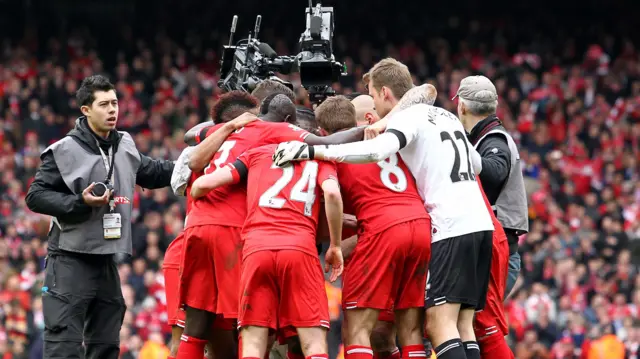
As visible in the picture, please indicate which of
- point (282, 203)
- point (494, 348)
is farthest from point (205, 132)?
point (494, 348)

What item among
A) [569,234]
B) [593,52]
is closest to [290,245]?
[569,234]

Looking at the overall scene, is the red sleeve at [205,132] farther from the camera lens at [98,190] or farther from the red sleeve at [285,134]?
the camera lens at [98,190]

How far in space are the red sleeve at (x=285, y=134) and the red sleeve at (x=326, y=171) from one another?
0.94ft

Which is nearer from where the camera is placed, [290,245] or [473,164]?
[290,245]

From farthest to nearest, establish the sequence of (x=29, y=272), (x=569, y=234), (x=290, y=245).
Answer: (x=569, y=234), (x=29, y=272), (x=290, y=245)

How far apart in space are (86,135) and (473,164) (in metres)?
2.88

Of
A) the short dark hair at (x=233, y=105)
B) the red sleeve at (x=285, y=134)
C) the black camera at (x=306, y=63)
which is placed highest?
the black camera at (x=306, y=63)

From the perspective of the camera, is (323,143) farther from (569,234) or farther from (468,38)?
(468,38)

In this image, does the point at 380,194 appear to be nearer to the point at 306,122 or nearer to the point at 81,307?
the point at 306,122

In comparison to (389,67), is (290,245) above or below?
below

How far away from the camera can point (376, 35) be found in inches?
974

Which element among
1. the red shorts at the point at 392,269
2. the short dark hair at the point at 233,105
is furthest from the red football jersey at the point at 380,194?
the short dark hair at the point at 233,105

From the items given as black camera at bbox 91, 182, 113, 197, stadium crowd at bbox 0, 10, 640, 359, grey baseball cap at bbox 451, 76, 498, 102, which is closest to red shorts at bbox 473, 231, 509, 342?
grey baseball cap at bbox 451, 76, 498, 102

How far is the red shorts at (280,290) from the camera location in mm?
6859
